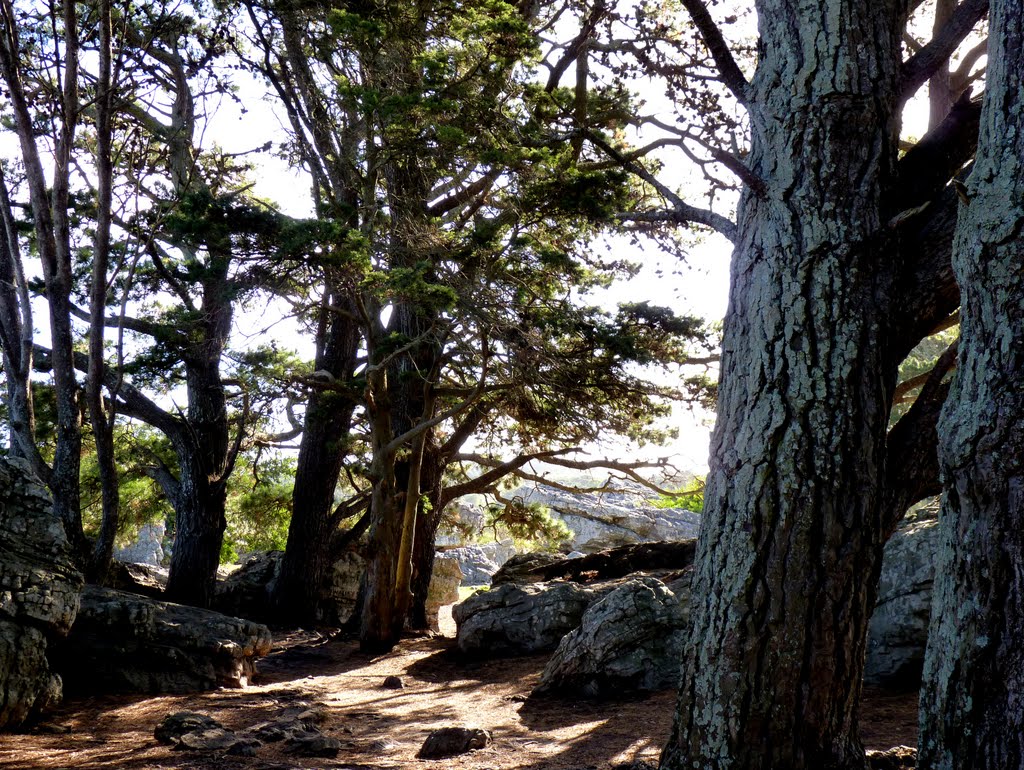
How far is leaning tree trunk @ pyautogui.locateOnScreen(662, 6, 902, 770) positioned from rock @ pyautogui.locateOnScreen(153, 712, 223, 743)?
2.94 m

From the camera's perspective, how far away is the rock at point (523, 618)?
28.3ft

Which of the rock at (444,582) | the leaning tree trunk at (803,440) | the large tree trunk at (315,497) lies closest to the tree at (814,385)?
the leaning tree trunk at (803,440)

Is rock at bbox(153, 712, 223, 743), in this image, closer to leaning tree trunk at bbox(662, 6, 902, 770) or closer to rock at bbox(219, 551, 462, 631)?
leaning tree trunk at bbox(662, 6, 902, 770)

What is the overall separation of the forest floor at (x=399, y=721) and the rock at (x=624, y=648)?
0.57ft

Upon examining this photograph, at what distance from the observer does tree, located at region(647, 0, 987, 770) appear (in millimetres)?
3318

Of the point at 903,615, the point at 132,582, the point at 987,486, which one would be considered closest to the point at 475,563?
the point at 132,582

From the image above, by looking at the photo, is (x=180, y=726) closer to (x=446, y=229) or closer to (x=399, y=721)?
(x=399, y=721)

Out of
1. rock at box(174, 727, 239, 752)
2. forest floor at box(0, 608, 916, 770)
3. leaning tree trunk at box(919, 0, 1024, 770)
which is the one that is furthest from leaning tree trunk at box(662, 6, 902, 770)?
rock at box(174, 727, 239, 752)

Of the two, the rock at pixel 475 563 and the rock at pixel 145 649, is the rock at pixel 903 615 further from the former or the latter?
the rock at pixel 475 563

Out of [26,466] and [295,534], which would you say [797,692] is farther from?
[295,534]

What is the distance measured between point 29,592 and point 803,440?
4637 mm

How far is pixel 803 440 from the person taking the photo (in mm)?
3398

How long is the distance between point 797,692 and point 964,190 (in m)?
2.03

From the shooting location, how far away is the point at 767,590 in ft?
11.0
